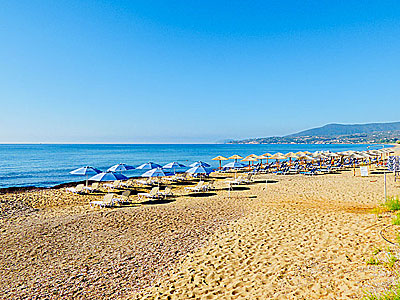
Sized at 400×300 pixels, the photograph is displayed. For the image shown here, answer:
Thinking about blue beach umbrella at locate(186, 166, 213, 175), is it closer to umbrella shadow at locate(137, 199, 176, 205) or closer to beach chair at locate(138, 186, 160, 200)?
beach chair at locate(138, 186, 160, 200)

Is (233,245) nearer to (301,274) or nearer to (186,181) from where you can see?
(301,274)

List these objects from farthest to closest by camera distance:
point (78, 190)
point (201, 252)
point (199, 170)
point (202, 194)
Result: 1. point (199, 170)
2. point (78, 190)
3. point (202, 194)
4. point (201, 252)

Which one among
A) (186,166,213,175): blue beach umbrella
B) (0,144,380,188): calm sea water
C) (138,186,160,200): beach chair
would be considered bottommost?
(0,144,380,188): calm sea water

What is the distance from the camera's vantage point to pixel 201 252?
6223mm

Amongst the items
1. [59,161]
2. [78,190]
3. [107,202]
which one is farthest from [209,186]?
[59,161]

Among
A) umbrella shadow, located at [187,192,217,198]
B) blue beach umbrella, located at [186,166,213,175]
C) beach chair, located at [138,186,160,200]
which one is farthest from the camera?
blue beach umbrella, located at [186,166,213,175]

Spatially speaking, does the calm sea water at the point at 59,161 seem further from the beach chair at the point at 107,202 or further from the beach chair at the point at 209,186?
the beach chair at the point at 209,186

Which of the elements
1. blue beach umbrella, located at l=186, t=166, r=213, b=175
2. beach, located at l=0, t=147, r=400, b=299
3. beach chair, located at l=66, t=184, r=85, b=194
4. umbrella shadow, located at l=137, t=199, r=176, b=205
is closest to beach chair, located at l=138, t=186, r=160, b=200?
umbrella shadow, located at l=137, t=199, r=176, b=205

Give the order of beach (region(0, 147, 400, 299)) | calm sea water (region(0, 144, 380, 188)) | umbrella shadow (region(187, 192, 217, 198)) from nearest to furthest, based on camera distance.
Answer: beach (region(0, 147, 400, 299)), umbrella shadow (region(187, 192, 217, 198)), calm sea water (region(0, 144, 380, 188))

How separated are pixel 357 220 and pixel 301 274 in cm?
406

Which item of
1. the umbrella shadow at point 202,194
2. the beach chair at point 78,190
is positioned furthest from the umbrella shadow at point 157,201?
the beach chair at point 78,190

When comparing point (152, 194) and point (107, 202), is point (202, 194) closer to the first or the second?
point (152, 194)

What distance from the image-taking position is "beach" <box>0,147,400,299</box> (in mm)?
4527

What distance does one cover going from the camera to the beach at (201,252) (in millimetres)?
4527
